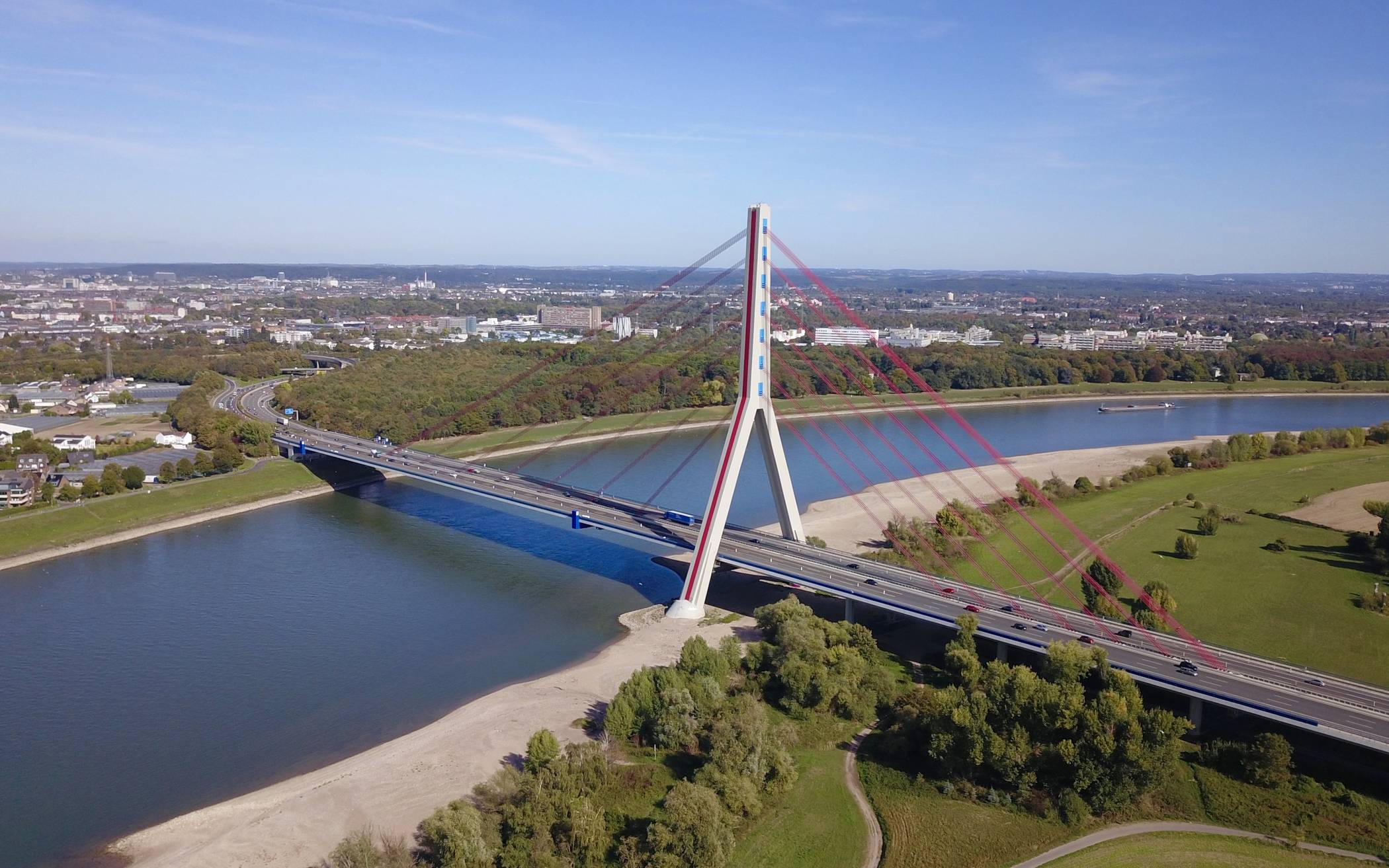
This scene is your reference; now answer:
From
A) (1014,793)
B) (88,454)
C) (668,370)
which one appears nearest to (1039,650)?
(1014,793)


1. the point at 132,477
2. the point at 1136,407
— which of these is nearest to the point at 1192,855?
the point at 132,477

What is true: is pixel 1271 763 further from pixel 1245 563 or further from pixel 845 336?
pixel 845 336

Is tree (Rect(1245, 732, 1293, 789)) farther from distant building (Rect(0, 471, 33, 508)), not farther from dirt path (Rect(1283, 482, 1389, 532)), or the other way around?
distant building (Rect(0, 471, 33, 508))

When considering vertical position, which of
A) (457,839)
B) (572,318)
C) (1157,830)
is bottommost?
(1157,830)

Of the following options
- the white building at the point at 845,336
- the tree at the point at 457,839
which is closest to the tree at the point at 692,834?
the tree at the point at 457,839

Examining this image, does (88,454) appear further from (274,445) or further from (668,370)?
(668,370)

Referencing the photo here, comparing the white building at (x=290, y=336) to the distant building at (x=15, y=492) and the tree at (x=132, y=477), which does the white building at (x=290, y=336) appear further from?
the distant building at (x=15, y=492)

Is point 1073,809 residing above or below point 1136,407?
below
